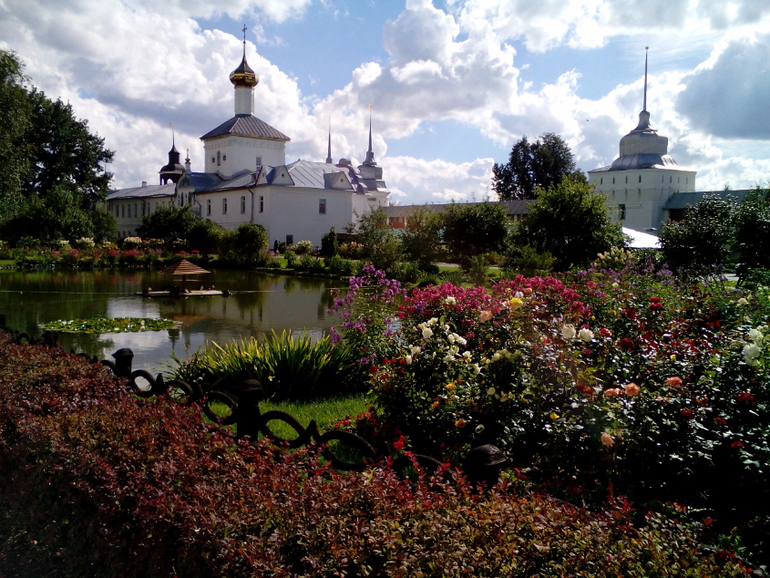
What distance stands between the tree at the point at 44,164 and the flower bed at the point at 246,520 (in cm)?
2382

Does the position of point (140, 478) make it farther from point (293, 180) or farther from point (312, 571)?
point (293, 180)

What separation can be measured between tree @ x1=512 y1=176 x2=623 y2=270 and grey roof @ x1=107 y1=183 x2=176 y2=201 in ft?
163

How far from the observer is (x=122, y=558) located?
7.76ft

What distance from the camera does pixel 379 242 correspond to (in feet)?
116

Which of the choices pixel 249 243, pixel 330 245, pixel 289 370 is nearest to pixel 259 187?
pixel 330 245

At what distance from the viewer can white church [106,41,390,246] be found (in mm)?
49375

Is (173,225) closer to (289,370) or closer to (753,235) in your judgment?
(753,235)

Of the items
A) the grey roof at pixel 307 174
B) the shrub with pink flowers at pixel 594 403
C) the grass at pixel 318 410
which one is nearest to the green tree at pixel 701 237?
the grass at pixel 318 410

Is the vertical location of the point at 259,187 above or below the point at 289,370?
above

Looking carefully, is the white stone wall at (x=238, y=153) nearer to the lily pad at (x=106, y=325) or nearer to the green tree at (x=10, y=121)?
the green tree at (x=10, y=121)

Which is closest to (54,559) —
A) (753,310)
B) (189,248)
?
(753,310)

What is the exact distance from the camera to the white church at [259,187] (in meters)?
49.4

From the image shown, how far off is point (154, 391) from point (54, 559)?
1.50 m

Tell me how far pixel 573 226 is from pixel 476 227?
381 inches
